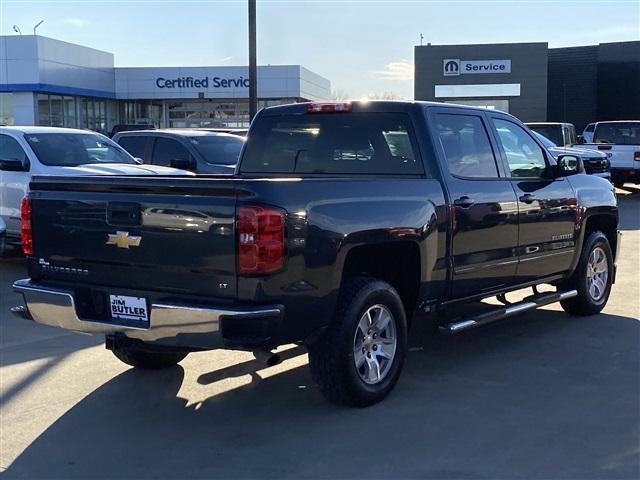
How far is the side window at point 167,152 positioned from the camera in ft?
41.8

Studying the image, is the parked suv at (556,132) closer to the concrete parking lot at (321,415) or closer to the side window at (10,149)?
the side window at (10,149)

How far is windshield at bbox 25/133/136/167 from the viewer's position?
10289mm

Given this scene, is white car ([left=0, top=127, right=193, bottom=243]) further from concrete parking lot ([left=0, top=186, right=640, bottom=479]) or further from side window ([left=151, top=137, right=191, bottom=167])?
concrete parking lot ([left=0, top=186, right=640, bottom=479])

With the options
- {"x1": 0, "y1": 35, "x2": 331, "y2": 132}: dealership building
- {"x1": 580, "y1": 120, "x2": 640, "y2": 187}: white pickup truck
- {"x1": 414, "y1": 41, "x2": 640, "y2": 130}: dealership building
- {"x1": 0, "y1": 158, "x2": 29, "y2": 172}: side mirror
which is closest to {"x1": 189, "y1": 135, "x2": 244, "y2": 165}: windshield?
{"x1": 0, "y1": 158, "x2": 29, "y2": 172}: side mirror

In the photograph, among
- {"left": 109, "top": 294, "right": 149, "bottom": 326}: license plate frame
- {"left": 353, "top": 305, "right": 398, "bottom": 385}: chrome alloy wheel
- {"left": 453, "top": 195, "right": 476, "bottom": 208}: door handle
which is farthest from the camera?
{"left": 453, "top": 195, "right": 476, "bottom": 208}: door handle

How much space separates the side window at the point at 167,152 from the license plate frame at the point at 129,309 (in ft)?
27.4

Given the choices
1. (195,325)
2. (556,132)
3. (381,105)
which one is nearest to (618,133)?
(556,132)

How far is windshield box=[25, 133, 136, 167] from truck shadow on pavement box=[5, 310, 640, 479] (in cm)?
557

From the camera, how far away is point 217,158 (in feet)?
41.7

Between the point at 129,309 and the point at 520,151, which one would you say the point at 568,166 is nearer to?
the point at 520,151

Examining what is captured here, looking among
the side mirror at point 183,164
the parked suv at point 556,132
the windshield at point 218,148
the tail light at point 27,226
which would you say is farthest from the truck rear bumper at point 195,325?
the parked suv at point 556,132

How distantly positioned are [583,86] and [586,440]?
3838 cm

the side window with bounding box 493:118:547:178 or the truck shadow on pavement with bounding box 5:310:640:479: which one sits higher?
the side window with bounding box 493:118:547:178

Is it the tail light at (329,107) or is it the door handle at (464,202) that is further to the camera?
the tail light at (329,107)
